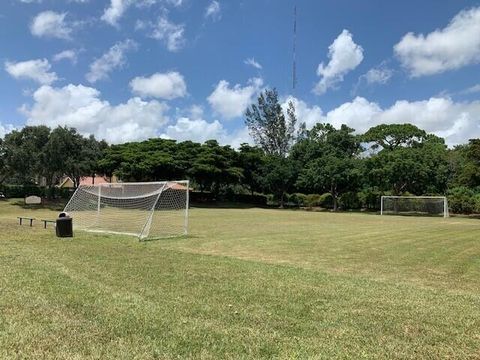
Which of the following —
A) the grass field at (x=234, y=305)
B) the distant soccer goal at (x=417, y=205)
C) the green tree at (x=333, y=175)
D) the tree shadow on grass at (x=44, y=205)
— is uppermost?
the green tree at (x=333, y=175)

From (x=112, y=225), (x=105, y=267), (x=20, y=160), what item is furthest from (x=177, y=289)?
(x=20, y=160)

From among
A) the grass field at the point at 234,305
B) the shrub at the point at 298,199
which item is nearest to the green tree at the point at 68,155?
the shrub at the point at 298,199

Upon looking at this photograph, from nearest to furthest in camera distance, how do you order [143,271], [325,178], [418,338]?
[418,338] < [143,271] < [325,178]

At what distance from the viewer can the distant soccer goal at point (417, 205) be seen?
44125 millimetres

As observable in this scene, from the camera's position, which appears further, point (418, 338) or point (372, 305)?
point (372, 305)

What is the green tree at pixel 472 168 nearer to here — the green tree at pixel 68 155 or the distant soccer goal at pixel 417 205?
the distant soccer goal at pixel 417 205

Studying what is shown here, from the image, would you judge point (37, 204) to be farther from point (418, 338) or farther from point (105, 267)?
point (418, 338)

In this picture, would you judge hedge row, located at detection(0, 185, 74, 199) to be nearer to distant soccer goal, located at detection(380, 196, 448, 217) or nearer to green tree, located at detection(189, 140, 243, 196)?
green tree, located at detection(189, 140, 243, 196)

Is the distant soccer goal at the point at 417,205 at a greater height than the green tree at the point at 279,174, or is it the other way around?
the green tree at the point at 279,174

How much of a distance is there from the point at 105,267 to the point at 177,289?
9.29 feet

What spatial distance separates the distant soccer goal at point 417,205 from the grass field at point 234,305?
1314 inches

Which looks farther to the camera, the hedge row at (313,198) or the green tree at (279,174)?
the green tree at (279,174)

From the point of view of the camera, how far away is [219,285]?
805 centimetres

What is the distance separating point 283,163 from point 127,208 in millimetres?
34267
